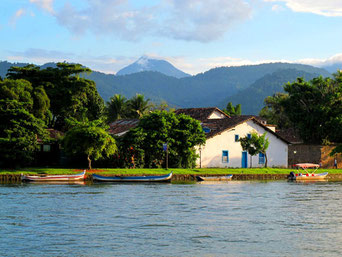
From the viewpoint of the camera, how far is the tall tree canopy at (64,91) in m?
75.2

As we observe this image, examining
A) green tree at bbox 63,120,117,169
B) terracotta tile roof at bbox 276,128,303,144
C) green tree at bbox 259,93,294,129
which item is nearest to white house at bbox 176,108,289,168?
terracotta tile roof at bbox 276,128,303,144

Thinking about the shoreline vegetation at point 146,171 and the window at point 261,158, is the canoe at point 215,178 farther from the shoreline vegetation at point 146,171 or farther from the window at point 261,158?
the window at point 261,158

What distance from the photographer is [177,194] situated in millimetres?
40469

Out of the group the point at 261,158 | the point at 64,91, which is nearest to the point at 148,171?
the point at 261,158

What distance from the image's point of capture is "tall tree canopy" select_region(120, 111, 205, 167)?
5931cm

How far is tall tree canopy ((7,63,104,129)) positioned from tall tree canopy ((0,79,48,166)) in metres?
16.7

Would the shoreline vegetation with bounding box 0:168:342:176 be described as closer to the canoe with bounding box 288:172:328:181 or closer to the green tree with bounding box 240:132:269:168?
the green tree with bounding box 240:132:269:168

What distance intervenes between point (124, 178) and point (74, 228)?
1080 inches

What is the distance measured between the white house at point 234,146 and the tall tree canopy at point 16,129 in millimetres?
19744

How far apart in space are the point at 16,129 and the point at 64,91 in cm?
2158

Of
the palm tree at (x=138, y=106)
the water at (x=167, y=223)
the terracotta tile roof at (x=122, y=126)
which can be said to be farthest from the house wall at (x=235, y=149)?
the palm tree at (x=138, y=106)

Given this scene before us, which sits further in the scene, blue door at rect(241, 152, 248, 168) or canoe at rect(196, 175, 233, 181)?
blue door at rect(241, 152, 248, 168)

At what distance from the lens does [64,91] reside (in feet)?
247

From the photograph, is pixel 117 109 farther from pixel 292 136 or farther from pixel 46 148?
pixel 46 148
